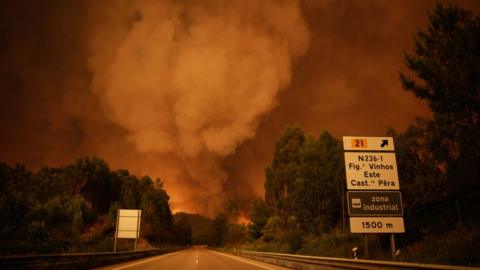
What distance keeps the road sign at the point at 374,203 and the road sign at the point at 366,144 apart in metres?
1.76

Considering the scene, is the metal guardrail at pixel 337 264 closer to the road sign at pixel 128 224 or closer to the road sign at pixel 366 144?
the road sign at pixel 366 144

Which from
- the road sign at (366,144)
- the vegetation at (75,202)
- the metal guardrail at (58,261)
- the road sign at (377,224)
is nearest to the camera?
the metal guardrail at (58,261)

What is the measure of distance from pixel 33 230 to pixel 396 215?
187ft

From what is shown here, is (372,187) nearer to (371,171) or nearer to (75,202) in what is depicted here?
(371,171)

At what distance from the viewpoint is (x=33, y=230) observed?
50.2m

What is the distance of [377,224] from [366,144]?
123 inches

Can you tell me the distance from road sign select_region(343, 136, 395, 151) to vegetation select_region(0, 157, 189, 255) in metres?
53.1

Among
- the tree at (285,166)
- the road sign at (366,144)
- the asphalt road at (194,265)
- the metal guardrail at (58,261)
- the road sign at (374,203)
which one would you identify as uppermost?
the tree at (285,166)

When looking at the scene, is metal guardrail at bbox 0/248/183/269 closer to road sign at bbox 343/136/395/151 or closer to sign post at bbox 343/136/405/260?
sign post at bbox 343/136/405/260

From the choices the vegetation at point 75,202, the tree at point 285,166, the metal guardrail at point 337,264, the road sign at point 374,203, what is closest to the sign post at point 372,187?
the road sign at point 374,203

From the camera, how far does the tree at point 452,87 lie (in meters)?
19.0

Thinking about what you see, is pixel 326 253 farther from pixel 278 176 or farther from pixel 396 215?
pixel 278 176

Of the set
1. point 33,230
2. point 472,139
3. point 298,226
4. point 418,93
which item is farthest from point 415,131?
point 33,230

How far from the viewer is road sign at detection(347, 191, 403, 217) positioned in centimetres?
1138
